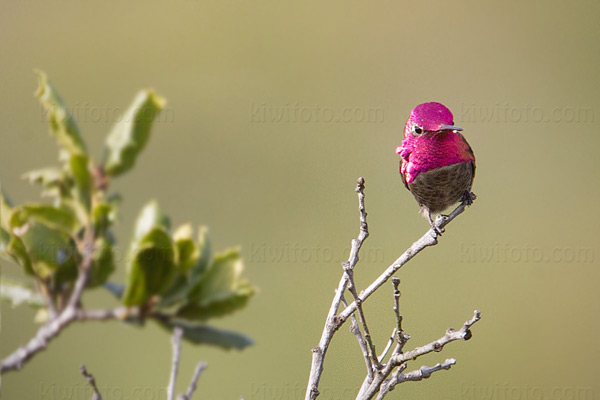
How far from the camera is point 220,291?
4.74ft

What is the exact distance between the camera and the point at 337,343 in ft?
11.3

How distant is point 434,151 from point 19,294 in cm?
119

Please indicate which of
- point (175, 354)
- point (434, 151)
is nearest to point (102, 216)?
point (175, 354)

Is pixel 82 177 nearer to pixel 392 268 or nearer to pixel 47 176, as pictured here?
pixel 47 176

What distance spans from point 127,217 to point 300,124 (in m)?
2.83

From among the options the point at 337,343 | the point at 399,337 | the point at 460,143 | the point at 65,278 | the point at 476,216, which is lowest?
the point at 65,278

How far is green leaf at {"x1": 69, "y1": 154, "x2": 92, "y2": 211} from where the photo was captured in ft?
4.32

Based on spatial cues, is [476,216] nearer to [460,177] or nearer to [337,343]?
[337,343]

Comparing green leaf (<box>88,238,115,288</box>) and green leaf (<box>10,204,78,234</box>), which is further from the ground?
green leaf (<box>10,204,78,234</box>)

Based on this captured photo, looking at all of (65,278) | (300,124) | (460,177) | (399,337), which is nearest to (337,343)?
(460,177)

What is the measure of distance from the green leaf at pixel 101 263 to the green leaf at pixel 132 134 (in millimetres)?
144

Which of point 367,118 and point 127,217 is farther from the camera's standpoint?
point 367,118

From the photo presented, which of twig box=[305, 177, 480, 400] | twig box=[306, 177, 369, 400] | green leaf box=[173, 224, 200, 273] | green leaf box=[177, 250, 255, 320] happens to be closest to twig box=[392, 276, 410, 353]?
twig box=[305, 177, 480, 400]

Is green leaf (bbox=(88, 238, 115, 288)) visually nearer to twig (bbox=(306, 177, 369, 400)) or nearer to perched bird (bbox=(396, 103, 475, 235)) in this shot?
twig (bbox=(306, 177, 369, 400))
